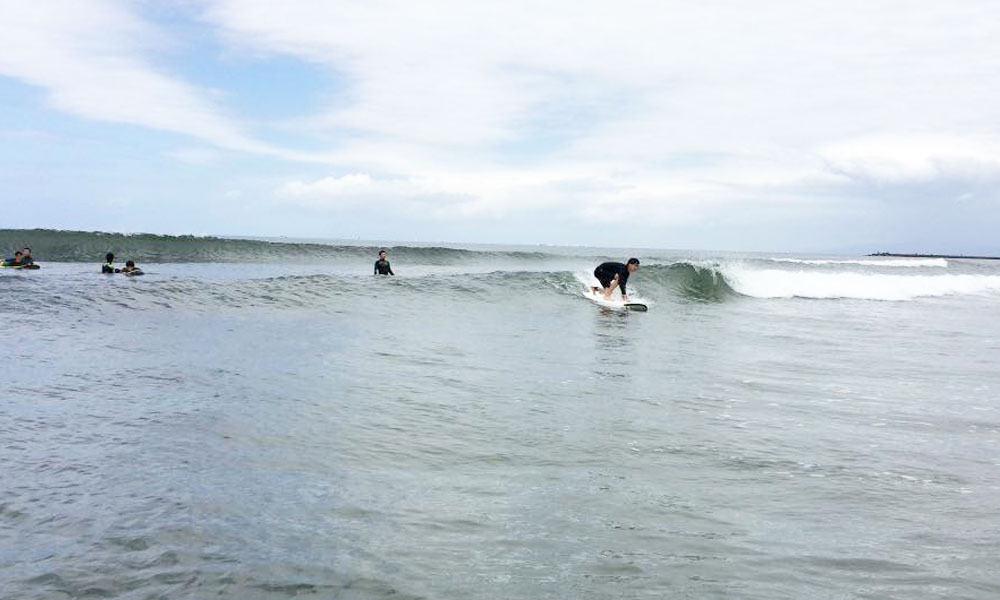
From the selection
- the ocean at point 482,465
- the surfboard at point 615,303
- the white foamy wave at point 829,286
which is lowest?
the ocean at point 482,465

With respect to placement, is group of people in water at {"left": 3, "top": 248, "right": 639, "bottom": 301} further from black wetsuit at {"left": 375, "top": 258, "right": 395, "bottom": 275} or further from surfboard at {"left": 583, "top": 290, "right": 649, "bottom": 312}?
surfboard at {"left": 583, "top": 290, "right": 649, "bottom": 312}

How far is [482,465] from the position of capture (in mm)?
5867

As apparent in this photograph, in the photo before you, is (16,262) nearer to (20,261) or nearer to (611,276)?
(20,261)

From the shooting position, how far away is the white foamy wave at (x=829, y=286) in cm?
3130

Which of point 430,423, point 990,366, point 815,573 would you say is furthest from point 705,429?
point 990,366

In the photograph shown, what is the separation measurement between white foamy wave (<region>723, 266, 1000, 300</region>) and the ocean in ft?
55.6

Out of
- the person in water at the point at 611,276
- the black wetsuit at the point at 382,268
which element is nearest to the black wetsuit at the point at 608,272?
the person in water at the point at 611,276

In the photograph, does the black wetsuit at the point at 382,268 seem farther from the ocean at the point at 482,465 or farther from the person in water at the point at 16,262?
the person in water at the point at 16,262

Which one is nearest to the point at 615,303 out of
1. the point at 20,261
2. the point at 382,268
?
the point at 382,268

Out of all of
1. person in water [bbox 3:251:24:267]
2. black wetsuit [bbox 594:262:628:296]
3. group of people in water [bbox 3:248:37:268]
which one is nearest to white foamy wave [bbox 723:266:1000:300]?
black wetsuit [bbox 594:262:628:296]

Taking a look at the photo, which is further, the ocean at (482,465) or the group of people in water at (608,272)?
the group of people in water at (608,272)

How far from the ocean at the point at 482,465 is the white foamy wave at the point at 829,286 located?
16.9 metres

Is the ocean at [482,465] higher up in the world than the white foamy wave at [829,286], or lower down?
lower down

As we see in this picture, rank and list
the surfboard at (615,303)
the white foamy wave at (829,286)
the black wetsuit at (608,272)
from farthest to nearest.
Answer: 1. the white foamy wave at (829,286)
2. the black wetsuit at (608,272)
3. the surfboard at (615,303)
